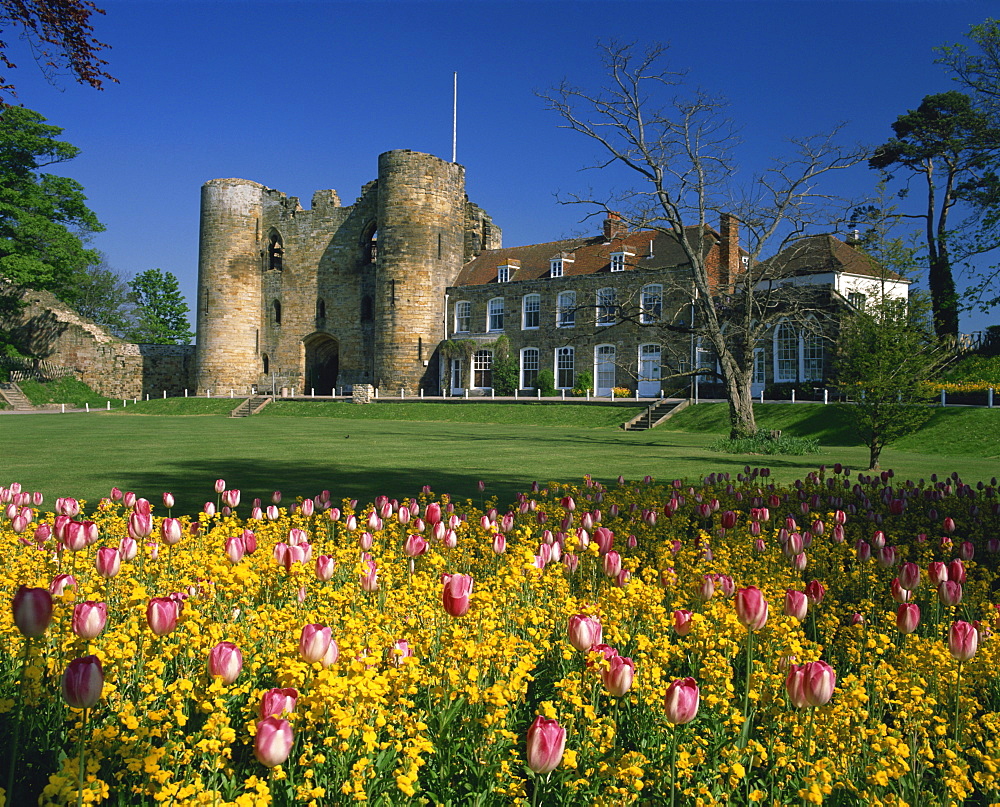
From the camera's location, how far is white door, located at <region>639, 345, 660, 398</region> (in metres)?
37.0

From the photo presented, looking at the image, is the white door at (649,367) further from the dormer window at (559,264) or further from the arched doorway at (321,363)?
the arched doorway at (321,363)

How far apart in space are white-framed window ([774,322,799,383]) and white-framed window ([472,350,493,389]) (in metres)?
15.7

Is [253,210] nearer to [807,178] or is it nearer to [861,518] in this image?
[807,178]

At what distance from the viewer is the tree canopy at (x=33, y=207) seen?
38.7 meters

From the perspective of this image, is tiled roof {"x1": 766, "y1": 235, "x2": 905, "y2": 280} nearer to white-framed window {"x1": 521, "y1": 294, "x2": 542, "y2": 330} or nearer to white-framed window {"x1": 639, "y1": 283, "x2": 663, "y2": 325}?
white-framed window {"x1": 639, "y1": 283, "x2": 663, "y2": 325}

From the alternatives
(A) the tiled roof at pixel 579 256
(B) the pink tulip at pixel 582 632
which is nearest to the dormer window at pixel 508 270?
(A) the tiled roof at pixel 579 256

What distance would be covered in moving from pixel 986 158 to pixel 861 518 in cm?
1012

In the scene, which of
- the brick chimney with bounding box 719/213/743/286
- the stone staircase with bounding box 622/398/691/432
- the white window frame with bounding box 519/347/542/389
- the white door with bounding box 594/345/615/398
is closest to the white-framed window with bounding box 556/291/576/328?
the white window frame with bounding box 519/347/542/389

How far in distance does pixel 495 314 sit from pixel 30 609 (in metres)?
41.4

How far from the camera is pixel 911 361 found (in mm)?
13344

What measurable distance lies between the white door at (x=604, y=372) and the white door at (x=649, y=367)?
1.49 metres

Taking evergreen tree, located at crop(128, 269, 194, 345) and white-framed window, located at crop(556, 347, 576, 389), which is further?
evergreen tree, located at crop(128, 269, 194, 345)

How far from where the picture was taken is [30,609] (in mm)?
2006

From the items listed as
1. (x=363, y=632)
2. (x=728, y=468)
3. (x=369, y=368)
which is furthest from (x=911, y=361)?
(x=369, y=368)
